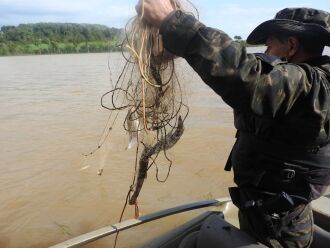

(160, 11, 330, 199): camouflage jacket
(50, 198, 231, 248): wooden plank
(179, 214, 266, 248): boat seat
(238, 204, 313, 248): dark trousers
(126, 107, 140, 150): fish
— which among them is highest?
(160, 11, 330, 199): camouflage jacket

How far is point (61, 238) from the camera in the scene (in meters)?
6.05

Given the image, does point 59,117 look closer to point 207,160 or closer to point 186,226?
point 207,160

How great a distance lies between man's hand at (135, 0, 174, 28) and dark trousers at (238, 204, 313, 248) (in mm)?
1090

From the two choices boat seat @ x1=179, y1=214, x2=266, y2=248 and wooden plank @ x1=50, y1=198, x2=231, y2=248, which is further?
wooden plank @ x1=50, y1=198, x2=231, y2=248

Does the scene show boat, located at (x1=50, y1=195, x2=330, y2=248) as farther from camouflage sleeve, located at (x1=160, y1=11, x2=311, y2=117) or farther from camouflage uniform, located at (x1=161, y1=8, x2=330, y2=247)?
camouflage sleeve, located at (x1=160, y1=11, x2=311, y2=117)

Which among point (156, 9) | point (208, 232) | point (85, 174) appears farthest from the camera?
point (85, 174)

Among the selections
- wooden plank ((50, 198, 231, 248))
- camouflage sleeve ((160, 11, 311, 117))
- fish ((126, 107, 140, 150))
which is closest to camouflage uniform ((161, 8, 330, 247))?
camouflage sleeve ((160, 11, 311, 117))

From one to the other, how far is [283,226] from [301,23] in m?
1.04

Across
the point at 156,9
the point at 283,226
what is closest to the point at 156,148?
the point at 283,226

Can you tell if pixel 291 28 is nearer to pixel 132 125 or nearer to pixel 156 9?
pixel 156 9

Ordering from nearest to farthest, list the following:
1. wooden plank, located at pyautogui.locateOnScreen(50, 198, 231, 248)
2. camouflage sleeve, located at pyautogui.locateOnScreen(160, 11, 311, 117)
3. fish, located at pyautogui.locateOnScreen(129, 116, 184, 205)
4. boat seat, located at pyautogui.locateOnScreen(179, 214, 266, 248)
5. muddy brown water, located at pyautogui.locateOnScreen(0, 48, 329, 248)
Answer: camouflage sleeve, located at pyautogui.locateOnScreen(160, 11, 311, 117) < boat seat, located at pyautogui.locateOnScreen(179, 214, 266, 248) < fish, located at pyautogui.locateOnScreen(129, 116, 184, 205) < wooden plank, located at pyautogui.locateOnScreen(50, 198, 231, 248) < muddy brown water, located at pyautogui.locateOnScreen(0, 48, 329, 248)

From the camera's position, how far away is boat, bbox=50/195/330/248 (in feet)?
7.49

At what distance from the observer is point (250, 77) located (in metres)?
1.52

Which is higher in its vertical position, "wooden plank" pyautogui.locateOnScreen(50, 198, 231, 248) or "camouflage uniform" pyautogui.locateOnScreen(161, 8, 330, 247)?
"camouflage uniform" pyautogui.locateOnScreen(161, 8, 330, 247)
